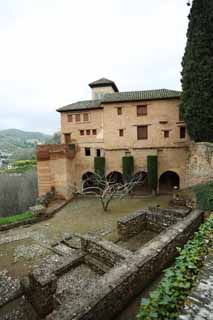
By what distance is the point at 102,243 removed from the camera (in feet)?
25.2

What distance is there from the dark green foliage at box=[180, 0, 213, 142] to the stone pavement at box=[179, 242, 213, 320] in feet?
44.9

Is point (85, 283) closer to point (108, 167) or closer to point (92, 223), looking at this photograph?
point (92, 223)

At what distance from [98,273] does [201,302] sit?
6107 millimetres

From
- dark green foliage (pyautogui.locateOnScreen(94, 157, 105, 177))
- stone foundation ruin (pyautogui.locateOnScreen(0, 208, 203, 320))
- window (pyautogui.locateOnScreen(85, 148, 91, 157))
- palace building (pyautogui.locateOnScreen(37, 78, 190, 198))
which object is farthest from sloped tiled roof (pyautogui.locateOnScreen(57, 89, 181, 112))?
stone foundation ruin (pyautogui.locateOnScreen(0, 208, 203, 320))

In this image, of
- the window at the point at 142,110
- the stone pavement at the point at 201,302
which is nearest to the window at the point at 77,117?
the window at the point at 142,110

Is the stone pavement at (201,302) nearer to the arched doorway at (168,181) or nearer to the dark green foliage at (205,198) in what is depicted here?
the dark green foliage at (205,198)

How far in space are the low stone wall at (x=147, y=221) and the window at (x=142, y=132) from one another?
9198 millimetres

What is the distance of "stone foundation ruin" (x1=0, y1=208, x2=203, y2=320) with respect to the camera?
455 cm

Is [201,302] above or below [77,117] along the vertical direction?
below

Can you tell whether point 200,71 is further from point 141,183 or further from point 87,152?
point 87,152

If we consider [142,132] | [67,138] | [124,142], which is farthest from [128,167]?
[67,138]

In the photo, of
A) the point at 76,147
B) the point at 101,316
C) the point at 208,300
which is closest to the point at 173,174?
the point at 76,147

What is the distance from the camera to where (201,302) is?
200 cm

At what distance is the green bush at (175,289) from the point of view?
2.27m
